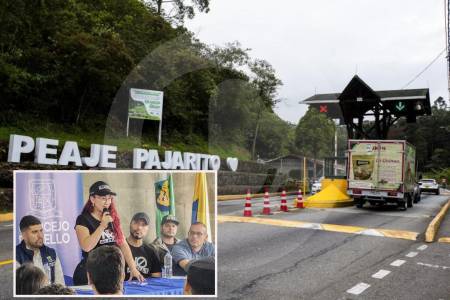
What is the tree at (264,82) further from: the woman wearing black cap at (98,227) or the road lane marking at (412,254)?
the woman wearing black cap at (98,227)

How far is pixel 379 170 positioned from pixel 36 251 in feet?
50.9

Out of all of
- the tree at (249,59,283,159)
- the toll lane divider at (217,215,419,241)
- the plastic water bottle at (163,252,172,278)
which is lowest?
the toll lane divider at (217,215,419,241)

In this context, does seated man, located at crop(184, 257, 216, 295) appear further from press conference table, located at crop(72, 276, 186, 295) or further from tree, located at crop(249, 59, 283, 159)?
tree, located at crop(249, 59, 283, 159)

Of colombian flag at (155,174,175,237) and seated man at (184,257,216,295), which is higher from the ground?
colombian flag at (155,174,175,237)

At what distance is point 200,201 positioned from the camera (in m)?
4.16

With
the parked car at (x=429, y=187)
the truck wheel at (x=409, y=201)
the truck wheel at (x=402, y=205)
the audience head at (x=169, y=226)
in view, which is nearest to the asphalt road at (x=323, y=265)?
the audience head at (x=169, y=226)

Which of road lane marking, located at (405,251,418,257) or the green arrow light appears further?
the green arrow light

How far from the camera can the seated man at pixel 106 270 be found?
4.08 meters

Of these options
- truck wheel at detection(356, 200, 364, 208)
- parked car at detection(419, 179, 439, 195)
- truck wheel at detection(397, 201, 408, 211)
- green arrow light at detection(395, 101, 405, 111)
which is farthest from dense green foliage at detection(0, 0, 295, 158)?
parked car at detection(419, 179, 439, 195)

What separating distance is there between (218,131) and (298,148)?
12311mm

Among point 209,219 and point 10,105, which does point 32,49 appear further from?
point 209,219

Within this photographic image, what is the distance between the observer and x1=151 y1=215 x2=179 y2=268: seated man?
4.12 meters

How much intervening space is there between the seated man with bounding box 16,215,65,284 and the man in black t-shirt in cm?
63

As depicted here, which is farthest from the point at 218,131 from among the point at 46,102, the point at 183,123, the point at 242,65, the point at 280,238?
the point at 280,238
